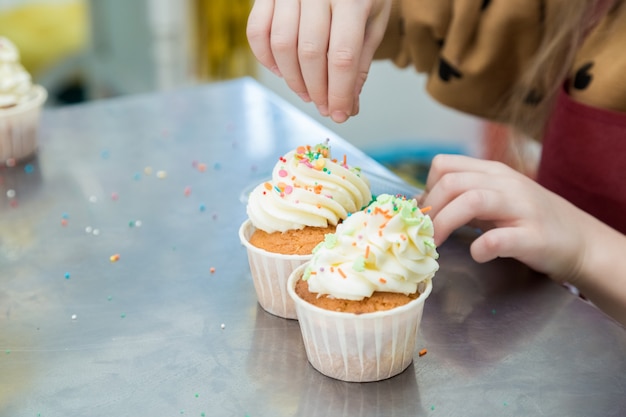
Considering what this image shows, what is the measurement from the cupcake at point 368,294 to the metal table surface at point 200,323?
0.10ft

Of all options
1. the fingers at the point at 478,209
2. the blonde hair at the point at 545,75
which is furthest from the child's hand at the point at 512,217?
the blonde hair at the point at 545,75

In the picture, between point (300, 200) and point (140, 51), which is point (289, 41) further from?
point (140, 51)

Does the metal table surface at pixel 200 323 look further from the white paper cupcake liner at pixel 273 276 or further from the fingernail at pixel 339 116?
the fingernail at pixel 339 116

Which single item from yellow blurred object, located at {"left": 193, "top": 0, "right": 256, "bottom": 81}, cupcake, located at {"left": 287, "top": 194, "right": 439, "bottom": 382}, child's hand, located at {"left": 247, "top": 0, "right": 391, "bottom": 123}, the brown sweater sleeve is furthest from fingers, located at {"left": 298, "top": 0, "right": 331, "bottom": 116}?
yellow blurred object, located at {"left": 193, "top": 0, "right": 256, "bottom": 81}

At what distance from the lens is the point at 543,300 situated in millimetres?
1090

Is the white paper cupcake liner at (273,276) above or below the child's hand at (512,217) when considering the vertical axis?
below

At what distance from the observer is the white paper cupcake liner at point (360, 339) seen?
895 mm

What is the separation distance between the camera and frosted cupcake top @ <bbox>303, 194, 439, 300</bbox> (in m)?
0.90

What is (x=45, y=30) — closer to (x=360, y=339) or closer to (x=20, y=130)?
(x=20, y=130)

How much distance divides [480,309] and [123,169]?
776mm

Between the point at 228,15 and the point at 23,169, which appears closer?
the point at 23,169

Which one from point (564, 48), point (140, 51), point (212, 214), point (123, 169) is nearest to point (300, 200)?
point (212, 214)

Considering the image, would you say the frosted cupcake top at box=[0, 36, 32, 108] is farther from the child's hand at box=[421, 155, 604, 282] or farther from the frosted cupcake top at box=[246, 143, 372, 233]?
the child's hand at box=[421, 155, 604, 282]

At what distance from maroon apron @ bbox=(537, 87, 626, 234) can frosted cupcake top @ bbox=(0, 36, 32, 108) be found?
3.39ft
